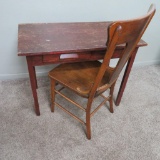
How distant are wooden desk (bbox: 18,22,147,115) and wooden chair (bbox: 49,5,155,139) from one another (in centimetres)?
15

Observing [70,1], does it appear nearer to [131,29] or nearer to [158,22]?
[131,29]

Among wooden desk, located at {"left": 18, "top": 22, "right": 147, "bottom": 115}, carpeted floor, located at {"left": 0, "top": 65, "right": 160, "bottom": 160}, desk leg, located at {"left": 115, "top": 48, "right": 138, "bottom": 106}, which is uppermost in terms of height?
wooden desk, located at {"left": 18, "top": 22, "right": 147, "bottom": 115}

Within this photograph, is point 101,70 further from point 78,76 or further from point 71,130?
point 71,130

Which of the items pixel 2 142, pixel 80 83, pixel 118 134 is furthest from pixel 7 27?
pixel 118 134

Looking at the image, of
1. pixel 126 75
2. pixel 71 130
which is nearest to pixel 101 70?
pixel 126 75

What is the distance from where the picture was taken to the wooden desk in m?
1.03

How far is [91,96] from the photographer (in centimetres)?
109

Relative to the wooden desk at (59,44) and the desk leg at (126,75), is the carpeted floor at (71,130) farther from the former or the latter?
the wooden desk at (59,44)

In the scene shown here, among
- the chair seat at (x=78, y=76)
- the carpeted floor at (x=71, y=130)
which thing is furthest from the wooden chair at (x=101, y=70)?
the carpeted floor at (x=71, y=130)

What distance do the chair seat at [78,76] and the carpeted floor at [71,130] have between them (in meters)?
0.42

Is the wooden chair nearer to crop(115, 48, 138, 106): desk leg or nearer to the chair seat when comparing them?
the chair seat

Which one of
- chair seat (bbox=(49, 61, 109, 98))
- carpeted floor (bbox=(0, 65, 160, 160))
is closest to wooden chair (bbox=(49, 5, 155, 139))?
chair seat (bbox=(49, 61, 109, 98))

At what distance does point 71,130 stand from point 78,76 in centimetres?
47

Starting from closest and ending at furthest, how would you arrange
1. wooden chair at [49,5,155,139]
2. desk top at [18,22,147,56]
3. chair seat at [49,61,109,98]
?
wooden chair at [49,5,155,139], desk top at [18,22,147,56], chair seat at [49,61,109,98]
